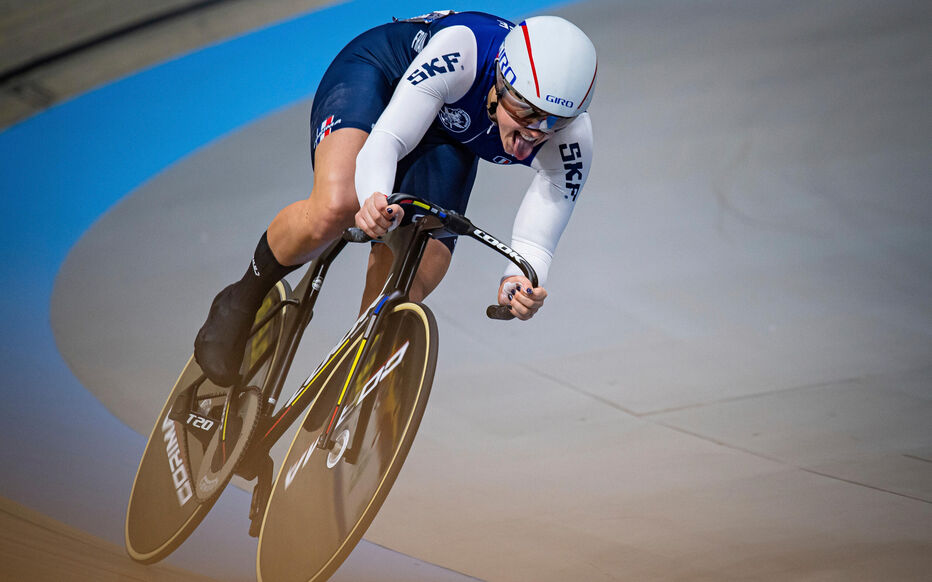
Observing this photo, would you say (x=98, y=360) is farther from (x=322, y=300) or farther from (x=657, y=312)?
(x=657, y=312)

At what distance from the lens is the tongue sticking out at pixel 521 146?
7.64 feet

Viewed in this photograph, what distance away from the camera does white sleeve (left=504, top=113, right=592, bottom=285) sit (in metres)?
2.54

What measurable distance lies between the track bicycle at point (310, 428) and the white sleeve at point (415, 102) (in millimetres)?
121

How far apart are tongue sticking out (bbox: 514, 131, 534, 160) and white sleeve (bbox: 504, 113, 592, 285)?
0.18 meters

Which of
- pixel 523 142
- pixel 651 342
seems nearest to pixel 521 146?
pixel 523 142

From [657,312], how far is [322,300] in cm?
167

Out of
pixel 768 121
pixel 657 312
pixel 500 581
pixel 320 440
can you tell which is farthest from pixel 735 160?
pixel 320 440

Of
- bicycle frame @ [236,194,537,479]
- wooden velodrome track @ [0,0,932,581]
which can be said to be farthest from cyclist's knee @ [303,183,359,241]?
wooden velodrome track @ [0,0,932,581]

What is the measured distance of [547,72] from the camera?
2.19 metres

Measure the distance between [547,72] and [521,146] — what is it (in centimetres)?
22

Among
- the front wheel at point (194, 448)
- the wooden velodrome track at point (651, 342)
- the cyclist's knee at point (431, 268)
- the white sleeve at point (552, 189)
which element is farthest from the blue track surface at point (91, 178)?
the white sleeve at point (552, 189)

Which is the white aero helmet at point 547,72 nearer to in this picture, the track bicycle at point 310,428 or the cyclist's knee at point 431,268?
the track bicycle at point 310,428

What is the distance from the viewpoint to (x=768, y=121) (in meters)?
5.88

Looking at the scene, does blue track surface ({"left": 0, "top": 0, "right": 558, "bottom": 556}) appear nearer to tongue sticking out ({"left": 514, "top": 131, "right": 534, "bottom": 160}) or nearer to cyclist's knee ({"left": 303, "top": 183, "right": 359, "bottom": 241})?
cyclist's knee ({"left": 303, "top": 183, "right": 359, "bottom": 241})
